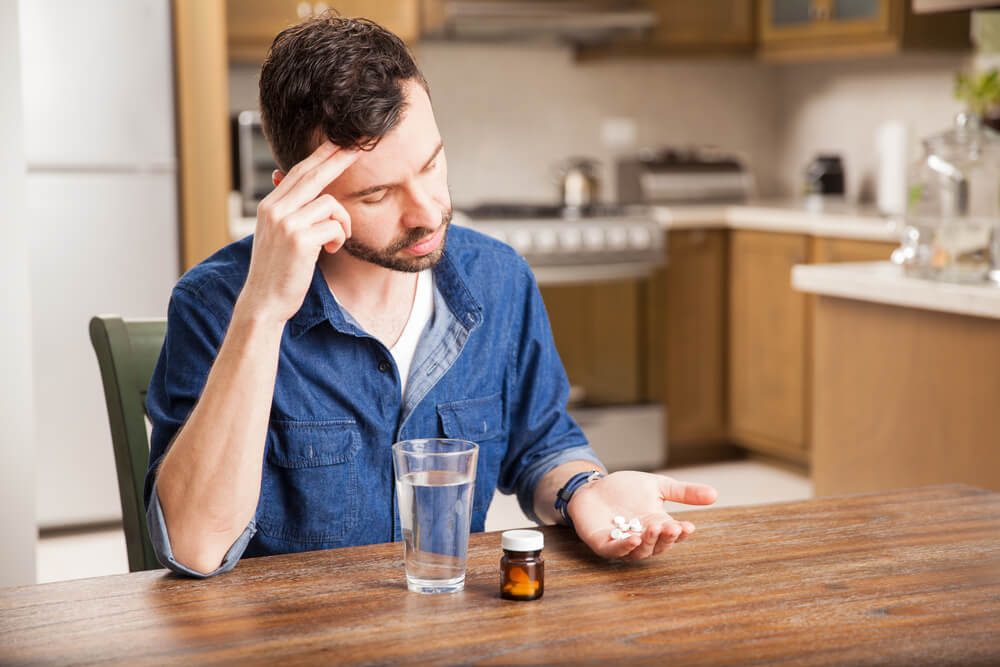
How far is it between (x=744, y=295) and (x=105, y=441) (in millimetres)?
2259

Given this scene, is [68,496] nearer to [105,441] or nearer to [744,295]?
[105,441]

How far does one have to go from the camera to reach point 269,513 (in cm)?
144

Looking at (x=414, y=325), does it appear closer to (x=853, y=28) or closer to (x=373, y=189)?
(x=373, y=189)

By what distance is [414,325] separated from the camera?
153 centimetres

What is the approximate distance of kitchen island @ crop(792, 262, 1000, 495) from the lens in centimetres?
250

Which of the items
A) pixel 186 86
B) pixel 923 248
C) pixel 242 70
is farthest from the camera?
pixel 242 70

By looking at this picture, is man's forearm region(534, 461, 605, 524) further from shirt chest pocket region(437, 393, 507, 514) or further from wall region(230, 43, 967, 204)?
wall region(230, 43, 967, 204)

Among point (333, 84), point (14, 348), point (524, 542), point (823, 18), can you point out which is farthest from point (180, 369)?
point (823, 18)

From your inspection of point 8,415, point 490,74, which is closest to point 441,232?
point 8,415

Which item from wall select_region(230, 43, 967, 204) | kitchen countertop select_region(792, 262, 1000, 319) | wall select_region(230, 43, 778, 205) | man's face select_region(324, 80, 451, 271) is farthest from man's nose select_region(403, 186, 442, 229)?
wall select_region(230, 43, 778, 205)

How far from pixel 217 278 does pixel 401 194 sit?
248 millimetres

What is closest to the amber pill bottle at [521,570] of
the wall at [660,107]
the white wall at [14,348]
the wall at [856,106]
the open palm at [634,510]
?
the open palm at [634,510]

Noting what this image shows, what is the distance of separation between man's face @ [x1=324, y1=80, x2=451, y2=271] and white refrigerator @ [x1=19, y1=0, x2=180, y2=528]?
242cm

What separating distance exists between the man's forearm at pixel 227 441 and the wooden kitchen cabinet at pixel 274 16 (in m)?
2.99
